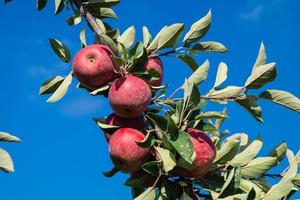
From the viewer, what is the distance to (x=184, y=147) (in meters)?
1.88

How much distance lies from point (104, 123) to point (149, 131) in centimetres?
25

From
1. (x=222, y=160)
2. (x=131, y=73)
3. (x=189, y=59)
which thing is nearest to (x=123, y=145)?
(x=131, y=73)

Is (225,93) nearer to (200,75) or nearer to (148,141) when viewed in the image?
(200,75)

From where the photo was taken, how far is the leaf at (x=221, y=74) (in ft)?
7.48

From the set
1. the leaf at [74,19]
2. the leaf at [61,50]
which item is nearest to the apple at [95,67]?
the leaf at [61,50]

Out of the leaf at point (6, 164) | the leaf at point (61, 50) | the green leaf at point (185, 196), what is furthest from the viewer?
the leaf at point (61, 50)

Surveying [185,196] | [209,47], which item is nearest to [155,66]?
[209,47]

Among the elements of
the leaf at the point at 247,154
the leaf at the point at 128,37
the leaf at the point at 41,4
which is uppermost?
the leaf at the point at 41,4

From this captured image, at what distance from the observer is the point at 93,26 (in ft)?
7.41

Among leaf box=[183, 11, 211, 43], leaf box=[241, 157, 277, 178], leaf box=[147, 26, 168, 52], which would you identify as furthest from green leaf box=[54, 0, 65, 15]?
leaf box=[241, 157, 277, 178]

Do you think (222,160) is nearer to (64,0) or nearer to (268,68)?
(268,68)

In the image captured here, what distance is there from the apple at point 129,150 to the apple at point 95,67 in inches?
8.5

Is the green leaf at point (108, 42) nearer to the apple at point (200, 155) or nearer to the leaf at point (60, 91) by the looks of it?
the leaf at point (60, 91)

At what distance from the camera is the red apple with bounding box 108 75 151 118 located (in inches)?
79.0
